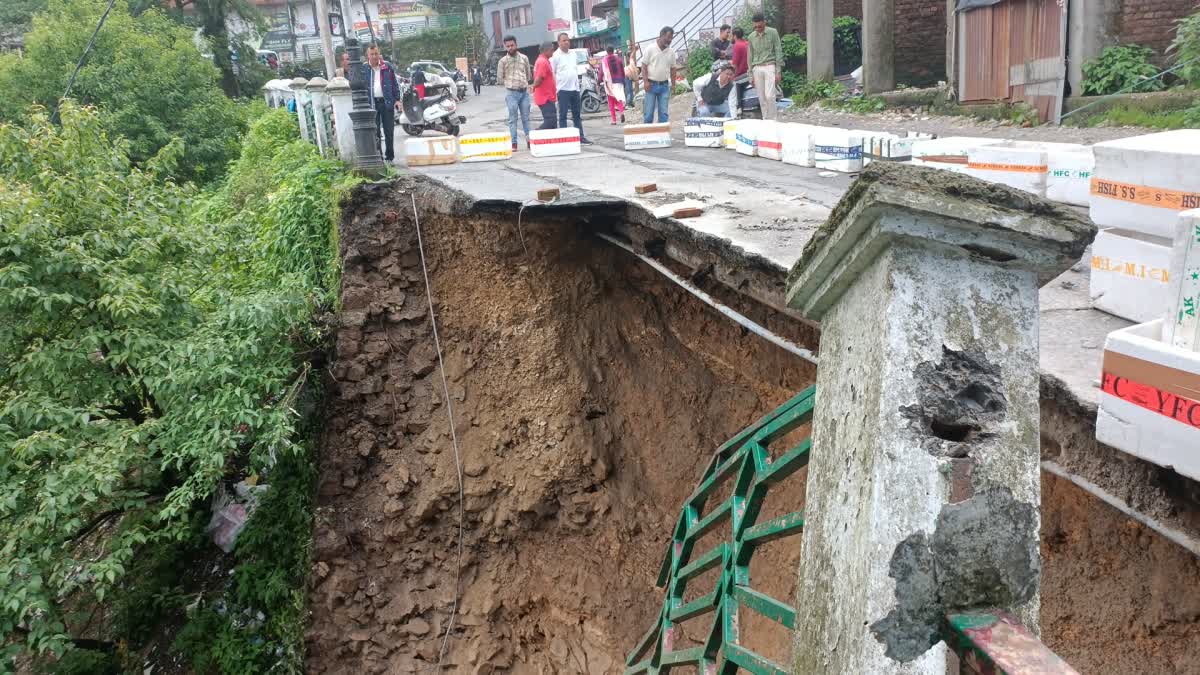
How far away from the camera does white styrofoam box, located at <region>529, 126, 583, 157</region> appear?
10867 mm

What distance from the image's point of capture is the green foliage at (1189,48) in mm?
9164

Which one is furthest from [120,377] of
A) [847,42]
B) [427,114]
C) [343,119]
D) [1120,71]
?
[847,42]

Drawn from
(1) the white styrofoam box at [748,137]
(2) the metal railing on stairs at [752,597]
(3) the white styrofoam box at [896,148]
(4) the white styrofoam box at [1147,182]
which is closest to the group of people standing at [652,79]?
(1) the white styrofoam box at [748,137]

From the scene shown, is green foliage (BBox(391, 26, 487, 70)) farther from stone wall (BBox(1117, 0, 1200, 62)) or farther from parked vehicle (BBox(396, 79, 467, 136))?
stone wall (BBox(1117, 0, 1200, 62))

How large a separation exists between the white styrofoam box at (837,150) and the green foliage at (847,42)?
10542 mm

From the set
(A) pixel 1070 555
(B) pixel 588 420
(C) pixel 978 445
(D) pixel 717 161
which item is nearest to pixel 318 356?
(B) pixel 588 420

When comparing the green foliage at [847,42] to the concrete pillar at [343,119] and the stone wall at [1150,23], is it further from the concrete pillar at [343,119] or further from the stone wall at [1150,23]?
the concrete pillar at [343,119]

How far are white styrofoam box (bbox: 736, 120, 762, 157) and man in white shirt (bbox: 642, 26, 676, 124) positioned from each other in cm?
230

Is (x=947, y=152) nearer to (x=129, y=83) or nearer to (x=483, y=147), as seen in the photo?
(x=483, y=147)

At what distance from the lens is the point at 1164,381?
8.63 feet

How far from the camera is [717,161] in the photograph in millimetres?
9922

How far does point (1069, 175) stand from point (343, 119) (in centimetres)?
730

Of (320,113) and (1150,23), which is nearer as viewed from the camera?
(1150,23)

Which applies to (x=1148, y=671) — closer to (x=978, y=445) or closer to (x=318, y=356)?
(x=978, y=445)
